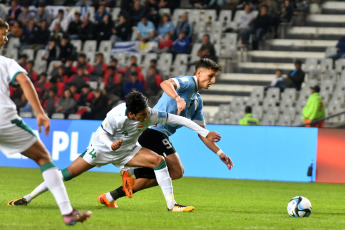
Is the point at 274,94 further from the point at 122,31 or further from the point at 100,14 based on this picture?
the point at 100,14

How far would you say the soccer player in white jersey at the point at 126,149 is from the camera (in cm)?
833

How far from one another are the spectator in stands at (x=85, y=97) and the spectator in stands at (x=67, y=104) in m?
0.18

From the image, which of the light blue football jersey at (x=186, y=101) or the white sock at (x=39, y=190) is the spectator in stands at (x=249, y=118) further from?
the white sock at (x=39, y=190)

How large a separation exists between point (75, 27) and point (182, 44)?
12.3 ft

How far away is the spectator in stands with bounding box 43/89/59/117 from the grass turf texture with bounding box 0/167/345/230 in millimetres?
4704

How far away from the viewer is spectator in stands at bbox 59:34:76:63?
74.0 ft

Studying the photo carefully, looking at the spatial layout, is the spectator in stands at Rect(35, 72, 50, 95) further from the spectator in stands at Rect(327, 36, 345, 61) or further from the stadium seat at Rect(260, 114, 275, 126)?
the spectator in stands at Rect(327, 36, 345, 61)

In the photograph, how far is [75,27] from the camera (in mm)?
23547

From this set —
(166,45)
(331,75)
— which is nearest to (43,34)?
(166,45)

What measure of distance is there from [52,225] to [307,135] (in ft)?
32.1

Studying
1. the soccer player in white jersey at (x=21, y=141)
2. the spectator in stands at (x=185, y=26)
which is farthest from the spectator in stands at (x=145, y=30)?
the soccer player in white jersey at (x=21, y=141)

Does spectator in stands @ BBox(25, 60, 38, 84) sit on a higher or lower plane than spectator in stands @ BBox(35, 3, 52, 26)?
lower

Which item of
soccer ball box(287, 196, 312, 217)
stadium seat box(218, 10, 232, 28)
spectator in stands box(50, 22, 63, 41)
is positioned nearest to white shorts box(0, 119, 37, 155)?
soccer ball box(287, 196, 312, 217)

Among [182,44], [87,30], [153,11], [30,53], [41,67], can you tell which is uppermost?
[153,11]
